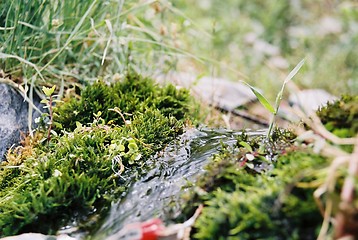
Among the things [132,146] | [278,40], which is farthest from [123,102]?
[278,40]

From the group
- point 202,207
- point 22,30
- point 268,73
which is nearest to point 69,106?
point 22,30

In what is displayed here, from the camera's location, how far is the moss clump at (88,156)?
176cm

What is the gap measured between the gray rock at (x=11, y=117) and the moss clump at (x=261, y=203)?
1092 mm

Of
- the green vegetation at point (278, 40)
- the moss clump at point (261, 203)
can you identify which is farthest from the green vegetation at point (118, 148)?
the green vegetation at point (278, 40)

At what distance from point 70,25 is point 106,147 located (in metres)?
1.03

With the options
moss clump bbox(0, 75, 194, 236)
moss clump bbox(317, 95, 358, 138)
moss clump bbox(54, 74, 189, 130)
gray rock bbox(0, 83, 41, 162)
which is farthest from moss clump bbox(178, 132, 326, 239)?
gray rock bbox(0, 83, 41, 162)

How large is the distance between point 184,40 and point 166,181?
2761 millimetres

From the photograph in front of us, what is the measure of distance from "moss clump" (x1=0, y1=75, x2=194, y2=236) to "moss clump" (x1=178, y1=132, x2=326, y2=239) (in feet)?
1.39

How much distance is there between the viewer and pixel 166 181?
184 cm

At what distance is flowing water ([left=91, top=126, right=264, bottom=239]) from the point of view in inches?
65.9

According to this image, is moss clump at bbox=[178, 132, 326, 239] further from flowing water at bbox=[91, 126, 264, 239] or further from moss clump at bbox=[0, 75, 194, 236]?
moss clump at bbox=[0, 75, 194, 236]

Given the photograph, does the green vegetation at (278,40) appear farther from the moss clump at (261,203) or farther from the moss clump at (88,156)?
the moss clump at (261,203)

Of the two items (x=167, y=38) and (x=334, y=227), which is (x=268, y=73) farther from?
(x=334, y=227)

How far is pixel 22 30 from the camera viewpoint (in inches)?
102
